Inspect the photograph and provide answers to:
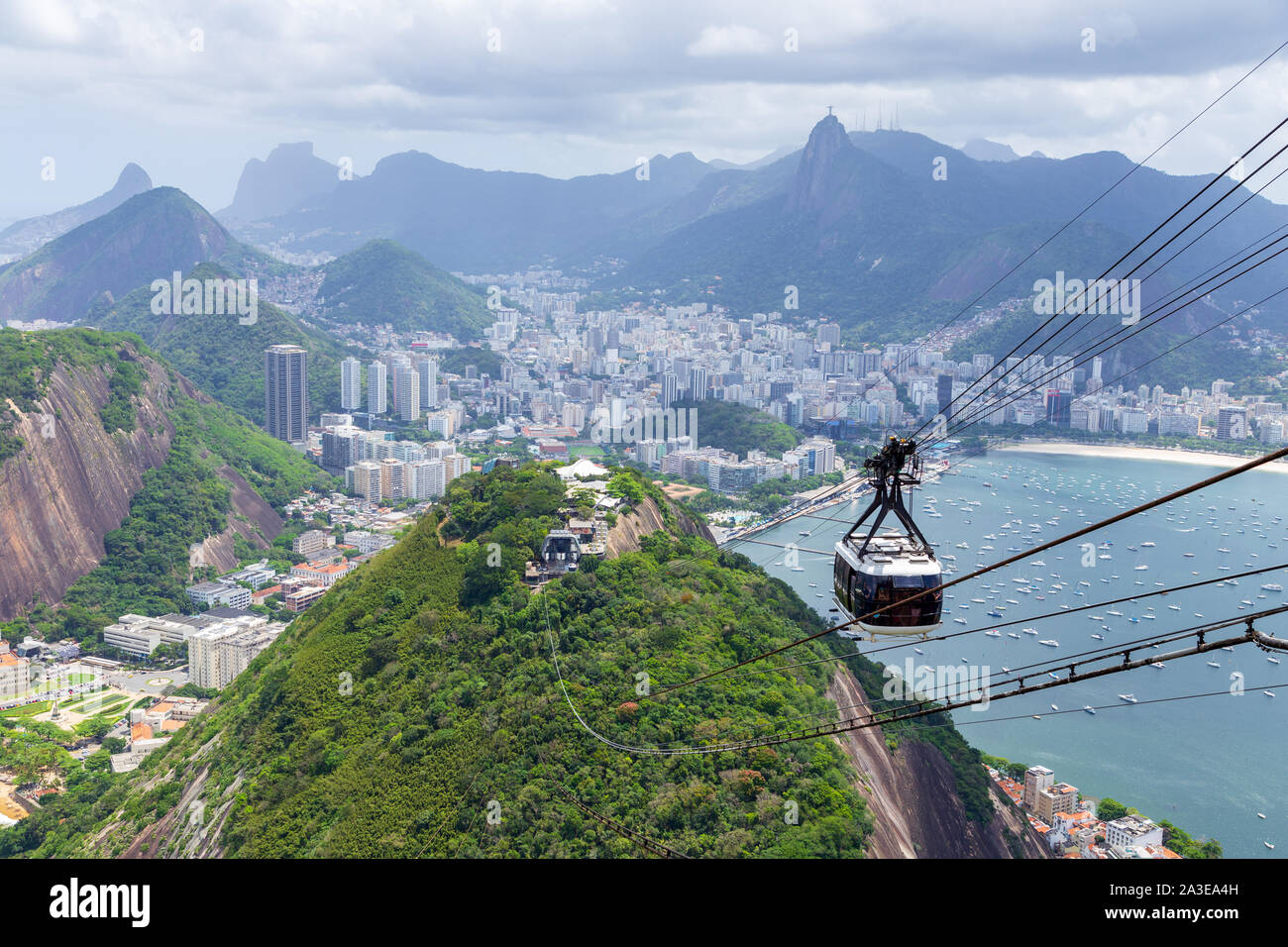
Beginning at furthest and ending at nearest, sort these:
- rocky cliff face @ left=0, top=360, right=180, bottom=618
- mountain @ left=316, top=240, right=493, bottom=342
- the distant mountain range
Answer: mountain @ left=316, top=240, right=493, bottom=342 → the distant mountain range → rocky cliff face @ left=0, top=360, right=180, bottom=618

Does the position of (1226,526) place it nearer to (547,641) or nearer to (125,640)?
(547,641)

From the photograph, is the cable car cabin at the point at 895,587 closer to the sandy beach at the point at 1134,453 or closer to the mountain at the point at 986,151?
the sandy beach at the point at 1134,453

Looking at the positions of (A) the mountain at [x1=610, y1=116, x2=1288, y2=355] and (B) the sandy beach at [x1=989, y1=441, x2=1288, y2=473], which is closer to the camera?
(B) the sandy beach at [x1=989, y1=441, x2=1288, y2=473]

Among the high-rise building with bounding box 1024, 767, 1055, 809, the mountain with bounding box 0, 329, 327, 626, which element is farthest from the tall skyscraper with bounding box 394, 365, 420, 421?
the high-rise building with bounding box 1024, 767, 1055, 809

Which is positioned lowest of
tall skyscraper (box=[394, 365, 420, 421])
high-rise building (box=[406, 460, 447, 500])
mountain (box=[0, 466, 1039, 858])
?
mountain (box=[0, 466, 1039, 858])

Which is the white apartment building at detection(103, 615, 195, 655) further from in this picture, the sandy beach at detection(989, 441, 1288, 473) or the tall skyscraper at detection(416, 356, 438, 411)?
the sandy beach at detection(989, 441, 1288, 473)

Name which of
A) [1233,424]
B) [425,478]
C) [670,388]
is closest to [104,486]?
[425,478]
